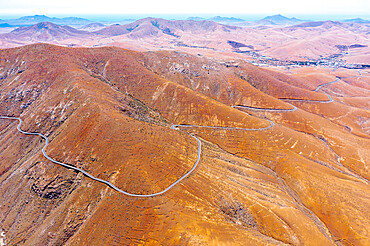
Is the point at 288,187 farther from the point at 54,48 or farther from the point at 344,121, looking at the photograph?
the point at 54,48

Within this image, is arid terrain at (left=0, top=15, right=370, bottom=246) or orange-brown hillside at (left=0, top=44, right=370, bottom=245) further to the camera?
arid terrain at (left=0, top=15, right=370, bottom=246)

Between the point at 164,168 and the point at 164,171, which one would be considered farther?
the point at 164,168

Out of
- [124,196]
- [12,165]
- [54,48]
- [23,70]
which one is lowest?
[12,165]

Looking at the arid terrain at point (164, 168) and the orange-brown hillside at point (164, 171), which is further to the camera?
the arid terrain at point (164, 168)

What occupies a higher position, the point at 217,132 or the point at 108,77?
the point at 108,77

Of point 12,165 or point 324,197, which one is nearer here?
point 324,197

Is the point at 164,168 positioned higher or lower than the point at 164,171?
higher

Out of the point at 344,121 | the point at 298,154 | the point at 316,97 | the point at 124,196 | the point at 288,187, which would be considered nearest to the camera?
the point at 124,196

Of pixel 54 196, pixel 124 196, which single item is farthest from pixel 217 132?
pixel 54 196
